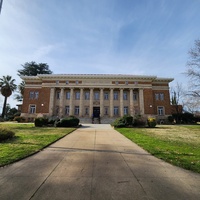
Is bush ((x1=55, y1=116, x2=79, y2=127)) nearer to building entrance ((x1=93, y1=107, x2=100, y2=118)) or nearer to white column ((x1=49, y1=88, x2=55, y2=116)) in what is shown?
building entrance ((x1=93, y1=107, x2=100, y2=118))

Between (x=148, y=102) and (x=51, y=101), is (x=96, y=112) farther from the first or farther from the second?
(x=148, y=102)

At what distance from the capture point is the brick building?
3391 cm

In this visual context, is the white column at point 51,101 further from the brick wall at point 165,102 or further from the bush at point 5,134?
the brick wall at point 165,102

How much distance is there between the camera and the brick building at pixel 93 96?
33.9 m

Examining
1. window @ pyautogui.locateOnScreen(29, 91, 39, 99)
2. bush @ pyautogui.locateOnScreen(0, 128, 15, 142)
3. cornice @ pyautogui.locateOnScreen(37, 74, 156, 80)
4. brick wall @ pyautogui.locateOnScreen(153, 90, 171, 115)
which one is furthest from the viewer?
window @ pyautogui.locateOnScreen(29, 91, 39, 99)

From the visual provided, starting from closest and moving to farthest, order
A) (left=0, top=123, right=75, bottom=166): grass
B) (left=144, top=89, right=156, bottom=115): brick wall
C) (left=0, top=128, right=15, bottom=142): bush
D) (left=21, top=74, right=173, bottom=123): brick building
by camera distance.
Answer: (left=0, top=123, right=75, bottom=166): grass < (left=0, top=128, right=15, bottom=142): bush < (left=144, top=89, right=156, bottom=115): brick wall < (left=21, top=74, right=173, bottom=123): brick building

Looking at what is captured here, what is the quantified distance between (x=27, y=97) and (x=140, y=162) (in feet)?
123

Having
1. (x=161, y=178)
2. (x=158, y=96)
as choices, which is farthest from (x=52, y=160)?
(x=158, y=96)

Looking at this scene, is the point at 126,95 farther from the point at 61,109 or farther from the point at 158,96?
the point at 61,109

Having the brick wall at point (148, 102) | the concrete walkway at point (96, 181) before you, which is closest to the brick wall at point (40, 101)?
the brick wall at point (148, 102)

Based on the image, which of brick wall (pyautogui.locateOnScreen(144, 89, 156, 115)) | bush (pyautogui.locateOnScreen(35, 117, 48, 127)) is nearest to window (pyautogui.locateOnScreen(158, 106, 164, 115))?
brick wall (pyautogui.locateOnScreen(144, 89, 156, 115))

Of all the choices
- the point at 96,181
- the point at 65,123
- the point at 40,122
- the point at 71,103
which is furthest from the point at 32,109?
the point at 96,181

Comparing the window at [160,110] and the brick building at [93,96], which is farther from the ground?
the brick building at [93,96]

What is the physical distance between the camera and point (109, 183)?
2.61 metres
